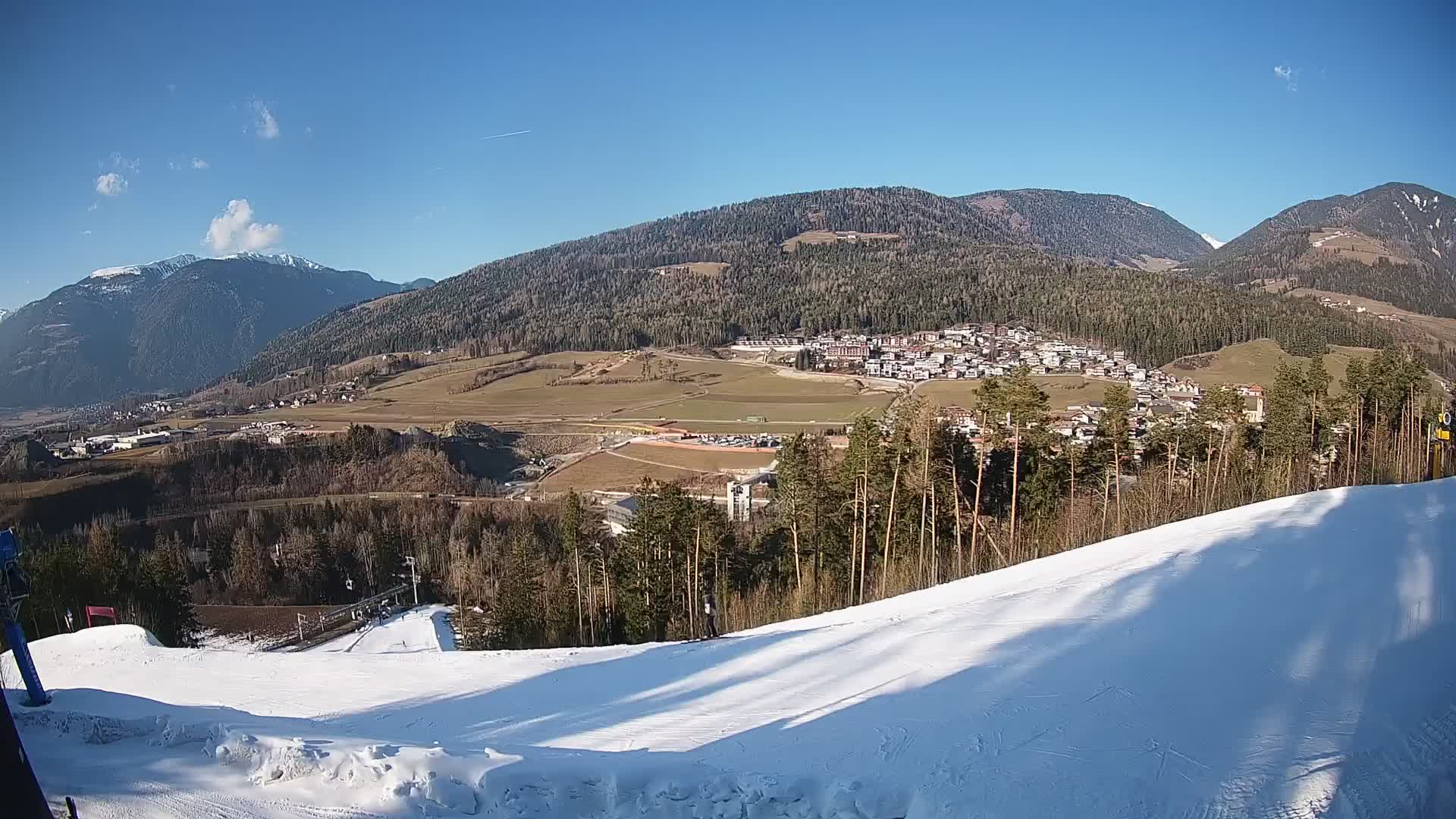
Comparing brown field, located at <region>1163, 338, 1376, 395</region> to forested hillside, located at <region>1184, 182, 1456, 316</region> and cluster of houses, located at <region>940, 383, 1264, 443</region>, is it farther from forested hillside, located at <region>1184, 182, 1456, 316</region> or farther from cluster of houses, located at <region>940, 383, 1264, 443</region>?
forested hillside, located at <region>1184, 182, 1456, 316</region>

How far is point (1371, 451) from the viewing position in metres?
22.3

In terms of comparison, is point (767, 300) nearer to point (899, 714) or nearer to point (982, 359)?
point (982, 359)

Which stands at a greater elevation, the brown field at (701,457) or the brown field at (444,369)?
the brown field at (444,369)

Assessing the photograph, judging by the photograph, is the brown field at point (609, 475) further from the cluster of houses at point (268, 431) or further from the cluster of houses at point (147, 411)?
the cluster of houses at point (147, 411)

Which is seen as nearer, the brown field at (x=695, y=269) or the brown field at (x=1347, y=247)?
the brown field at (x=1347, y=247)

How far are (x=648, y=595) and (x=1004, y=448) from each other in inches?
421

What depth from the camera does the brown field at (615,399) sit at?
5544 centimetres

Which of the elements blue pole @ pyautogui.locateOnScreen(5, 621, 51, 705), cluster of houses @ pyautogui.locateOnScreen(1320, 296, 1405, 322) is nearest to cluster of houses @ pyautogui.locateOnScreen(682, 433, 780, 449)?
blue pole @ pyautogui.locateOnScreen(5, 621, 51, 705)

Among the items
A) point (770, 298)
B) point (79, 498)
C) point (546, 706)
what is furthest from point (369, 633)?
point (770, 298)

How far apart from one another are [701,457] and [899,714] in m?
35.4

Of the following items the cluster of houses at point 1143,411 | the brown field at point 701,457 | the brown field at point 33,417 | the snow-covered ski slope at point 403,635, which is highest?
the brown field at point 33,417

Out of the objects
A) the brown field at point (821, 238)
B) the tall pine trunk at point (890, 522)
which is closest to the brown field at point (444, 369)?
the tall pine trunk at point (890, 522)

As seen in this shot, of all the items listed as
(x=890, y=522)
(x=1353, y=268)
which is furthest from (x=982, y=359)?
(x=1353, y=268)

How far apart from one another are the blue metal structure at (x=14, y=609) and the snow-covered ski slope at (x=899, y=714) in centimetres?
24
